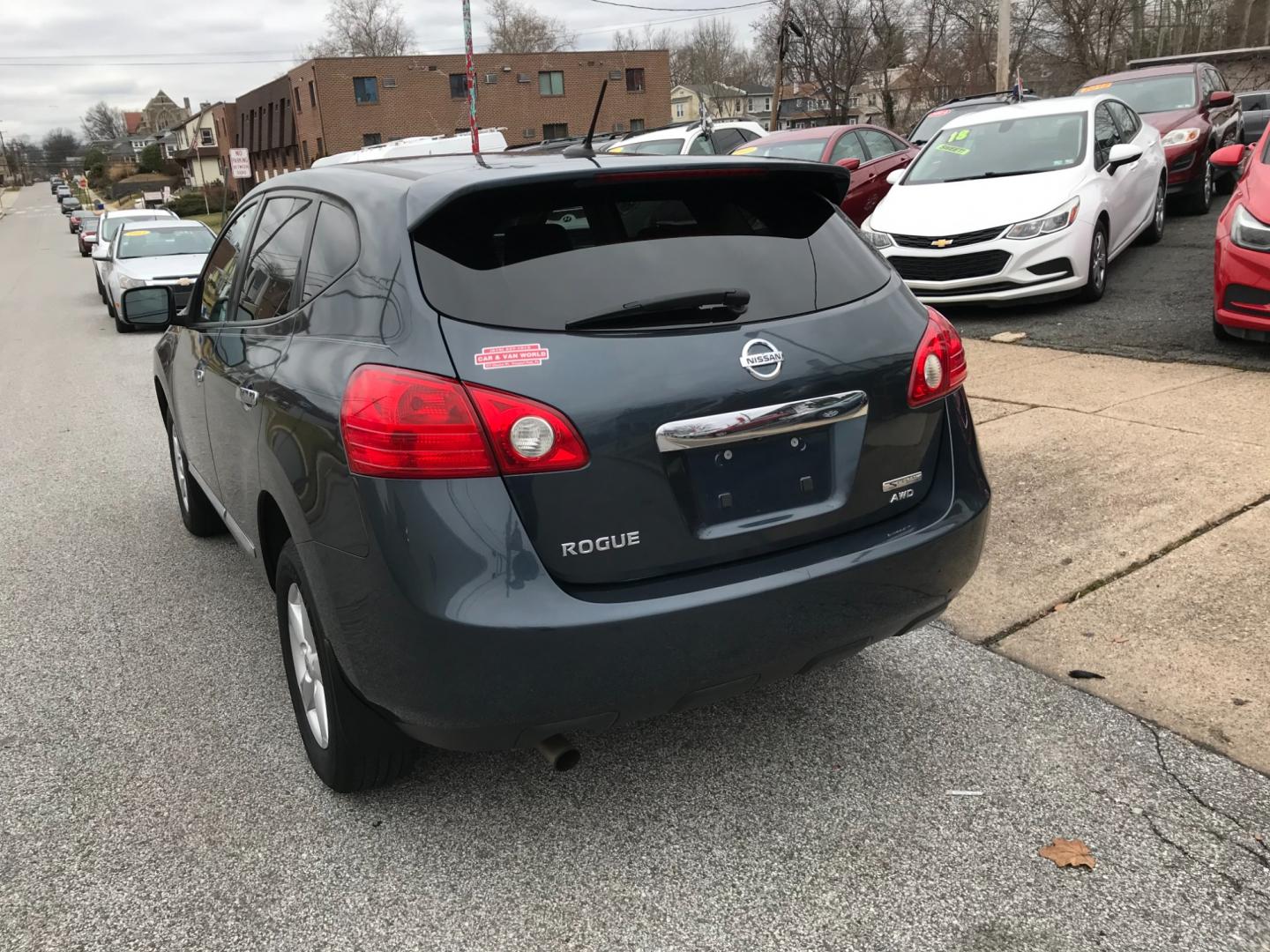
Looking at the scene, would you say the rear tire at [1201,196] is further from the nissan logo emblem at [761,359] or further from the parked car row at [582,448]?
the nissan logo emblem at [761,359]

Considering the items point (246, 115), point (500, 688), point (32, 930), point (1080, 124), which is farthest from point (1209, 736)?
point (246, 115)

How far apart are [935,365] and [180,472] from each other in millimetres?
4043

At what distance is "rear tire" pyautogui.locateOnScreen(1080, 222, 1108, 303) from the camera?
9.12 metres

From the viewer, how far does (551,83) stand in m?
64.3

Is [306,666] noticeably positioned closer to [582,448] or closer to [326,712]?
[326,712]

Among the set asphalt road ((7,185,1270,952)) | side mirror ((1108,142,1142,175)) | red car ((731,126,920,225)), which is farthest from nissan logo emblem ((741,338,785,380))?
red car ((731,126,920,225))

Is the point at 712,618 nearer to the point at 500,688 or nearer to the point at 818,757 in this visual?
the point at 500,688

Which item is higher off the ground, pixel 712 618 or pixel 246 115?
pixel 246 115

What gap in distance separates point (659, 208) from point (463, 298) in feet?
1.95

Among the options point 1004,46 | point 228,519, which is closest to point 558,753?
point 228,519

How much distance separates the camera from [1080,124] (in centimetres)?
979

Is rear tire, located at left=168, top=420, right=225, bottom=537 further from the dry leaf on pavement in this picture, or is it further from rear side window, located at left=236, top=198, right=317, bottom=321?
the dry leaf on pavement

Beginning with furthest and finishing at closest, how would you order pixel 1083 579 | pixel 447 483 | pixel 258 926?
1. pixel 1083 579
2. pixel 258 926
3. pixel 447 483

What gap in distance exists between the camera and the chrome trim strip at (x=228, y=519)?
3.61 meters
